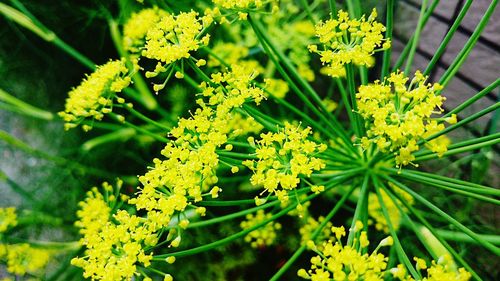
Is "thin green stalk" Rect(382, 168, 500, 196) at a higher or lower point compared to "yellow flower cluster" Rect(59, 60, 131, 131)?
lower

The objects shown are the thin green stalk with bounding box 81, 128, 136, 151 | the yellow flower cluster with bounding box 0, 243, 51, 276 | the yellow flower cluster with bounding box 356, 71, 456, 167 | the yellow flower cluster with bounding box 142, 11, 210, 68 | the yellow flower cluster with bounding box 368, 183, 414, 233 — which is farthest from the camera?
the thin green stalk with bounding box 81, 128, 136, 151

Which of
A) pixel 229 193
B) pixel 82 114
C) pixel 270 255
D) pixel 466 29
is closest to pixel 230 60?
pixel 229 193

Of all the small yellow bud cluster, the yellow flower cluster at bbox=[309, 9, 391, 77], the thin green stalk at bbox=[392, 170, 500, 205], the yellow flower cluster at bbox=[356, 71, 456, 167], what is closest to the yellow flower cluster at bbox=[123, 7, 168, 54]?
the small yellow bud cluster

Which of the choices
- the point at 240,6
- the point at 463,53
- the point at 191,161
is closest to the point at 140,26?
the point at 240,6

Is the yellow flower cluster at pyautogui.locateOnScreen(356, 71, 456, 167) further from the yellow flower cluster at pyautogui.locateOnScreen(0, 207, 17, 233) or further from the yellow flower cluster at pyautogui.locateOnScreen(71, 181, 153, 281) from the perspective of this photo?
the yellow flower cluster at pyautogui.locateOnScreen(0, 207, 17, 233)

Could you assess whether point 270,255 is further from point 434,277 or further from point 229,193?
point 434,277

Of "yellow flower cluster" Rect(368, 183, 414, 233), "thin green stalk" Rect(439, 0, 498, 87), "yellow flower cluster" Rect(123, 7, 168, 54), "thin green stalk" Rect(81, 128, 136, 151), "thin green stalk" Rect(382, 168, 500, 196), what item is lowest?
"thin green stalk" Rect(382, 168, 500, 196)

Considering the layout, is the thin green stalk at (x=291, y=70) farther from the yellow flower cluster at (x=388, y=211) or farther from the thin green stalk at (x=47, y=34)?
the thin green stalk at (x=47, y=34)

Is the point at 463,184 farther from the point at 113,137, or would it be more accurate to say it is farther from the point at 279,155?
the point at 113,137
